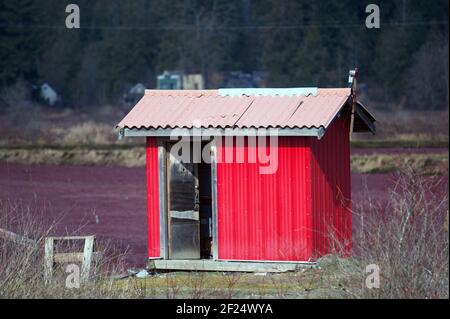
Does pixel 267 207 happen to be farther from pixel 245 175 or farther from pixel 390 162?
pixel 390 162

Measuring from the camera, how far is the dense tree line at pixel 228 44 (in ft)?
167

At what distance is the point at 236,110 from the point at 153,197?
180 centimetres

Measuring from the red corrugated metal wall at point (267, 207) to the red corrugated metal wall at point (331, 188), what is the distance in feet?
0.57

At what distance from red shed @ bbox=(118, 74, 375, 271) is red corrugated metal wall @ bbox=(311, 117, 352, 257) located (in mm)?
15

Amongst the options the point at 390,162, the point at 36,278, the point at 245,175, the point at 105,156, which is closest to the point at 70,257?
the point at 36,278

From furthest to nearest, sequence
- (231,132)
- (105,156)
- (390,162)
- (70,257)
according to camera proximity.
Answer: (105,156) → (390,162) → (231,132) → (70,257)

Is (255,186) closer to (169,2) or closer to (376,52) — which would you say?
(376,52)

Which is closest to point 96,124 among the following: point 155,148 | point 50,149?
point 50,149

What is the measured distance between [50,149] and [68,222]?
18.7 meters

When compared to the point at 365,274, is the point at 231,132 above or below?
above

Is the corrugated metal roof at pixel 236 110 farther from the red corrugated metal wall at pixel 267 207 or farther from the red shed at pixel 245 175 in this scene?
the red corrugated metal wall at pixel 267 207

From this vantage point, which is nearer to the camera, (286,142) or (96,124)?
(286,142)

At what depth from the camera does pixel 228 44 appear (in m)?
62.2

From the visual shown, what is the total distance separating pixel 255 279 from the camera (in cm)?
1255
